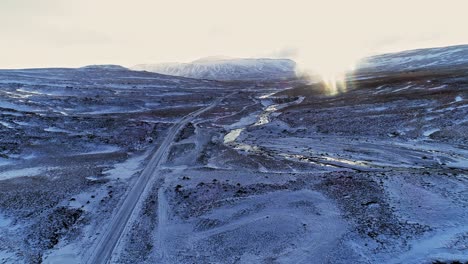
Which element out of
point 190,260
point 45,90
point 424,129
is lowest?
point 190,260

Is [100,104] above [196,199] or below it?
above

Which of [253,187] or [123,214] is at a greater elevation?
[253,187]

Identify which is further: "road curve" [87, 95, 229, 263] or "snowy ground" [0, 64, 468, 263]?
"road curve" [87, 95, 229, 263]

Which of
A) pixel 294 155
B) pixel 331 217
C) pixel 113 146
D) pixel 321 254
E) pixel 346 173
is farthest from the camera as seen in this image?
pixel 113 146

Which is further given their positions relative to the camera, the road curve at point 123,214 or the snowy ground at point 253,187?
the road curve at point 123,214

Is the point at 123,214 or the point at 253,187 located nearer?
the point at 123,214

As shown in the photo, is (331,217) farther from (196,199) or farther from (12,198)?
(12,198)

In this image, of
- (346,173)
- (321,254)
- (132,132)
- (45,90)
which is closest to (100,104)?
(45,90)

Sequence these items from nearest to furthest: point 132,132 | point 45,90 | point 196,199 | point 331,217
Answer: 1. point 331,217
2. point 196,199
3. point 132,132
4. point 45,90
